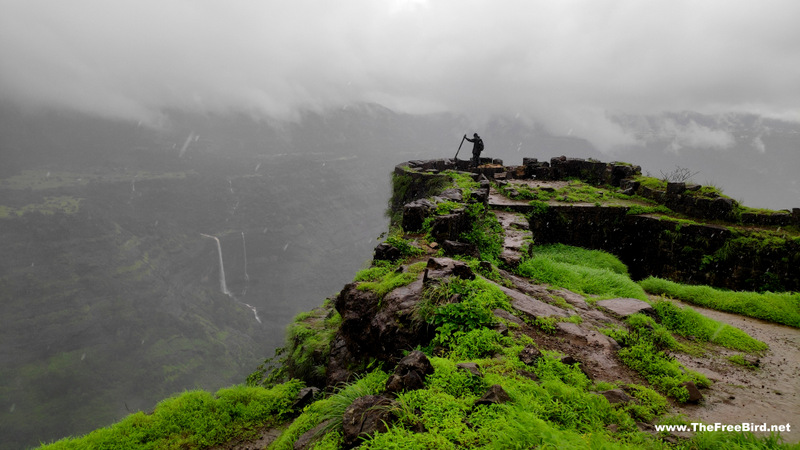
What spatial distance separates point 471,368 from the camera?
4.32m

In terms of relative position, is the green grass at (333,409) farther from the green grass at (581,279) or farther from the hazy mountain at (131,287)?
the hazy mountain at (131,287)

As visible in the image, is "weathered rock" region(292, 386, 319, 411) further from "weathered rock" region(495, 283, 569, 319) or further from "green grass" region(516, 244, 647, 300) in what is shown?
"green grass" region(516, 244, 647, 300)

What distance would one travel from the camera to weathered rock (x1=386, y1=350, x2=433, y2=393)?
13.2 ft

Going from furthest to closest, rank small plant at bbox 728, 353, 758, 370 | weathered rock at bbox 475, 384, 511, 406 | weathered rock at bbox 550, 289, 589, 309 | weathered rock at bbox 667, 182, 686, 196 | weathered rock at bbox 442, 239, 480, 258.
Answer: weathered rock at bbox 667, 182, 686, 196 < weathered rock at bbox 442, 239, 480, 258 < weathered rock at bbox 550, 289, 589, 309 < small plant at bbox 728, 353, 758, 370 < weathered rock at bbox 475, 384, 511, 406

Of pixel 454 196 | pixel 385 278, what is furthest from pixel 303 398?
pixel 454 196

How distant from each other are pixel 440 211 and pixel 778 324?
956 cm

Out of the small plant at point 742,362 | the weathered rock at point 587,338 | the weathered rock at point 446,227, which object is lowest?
the small plant at point 742,362

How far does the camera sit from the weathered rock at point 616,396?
4211mm

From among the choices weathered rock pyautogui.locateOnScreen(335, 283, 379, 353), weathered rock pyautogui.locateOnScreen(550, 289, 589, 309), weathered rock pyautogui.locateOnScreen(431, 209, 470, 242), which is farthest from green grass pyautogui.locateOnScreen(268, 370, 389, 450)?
weathered rock pyautogui.locateOnScreen(431, 209, 470, 242)

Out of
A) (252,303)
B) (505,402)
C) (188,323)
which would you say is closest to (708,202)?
(505,402)

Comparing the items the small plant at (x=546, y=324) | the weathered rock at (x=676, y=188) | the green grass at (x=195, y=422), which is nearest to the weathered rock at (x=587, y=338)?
the small plant at (x=546, y=324)

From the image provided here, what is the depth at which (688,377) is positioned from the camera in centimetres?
535

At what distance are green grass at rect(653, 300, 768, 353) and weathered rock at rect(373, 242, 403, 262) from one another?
596 centimetres

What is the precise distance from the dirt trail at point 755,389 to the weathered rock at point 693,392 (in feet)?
0.28
